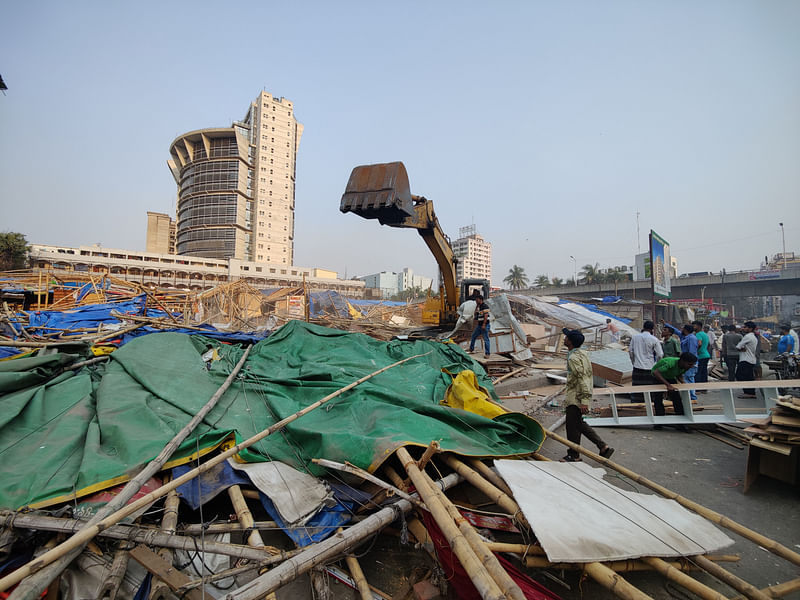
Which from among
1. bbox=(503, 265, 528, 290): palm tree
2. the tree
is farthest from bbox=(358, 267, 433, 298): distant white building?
the tree

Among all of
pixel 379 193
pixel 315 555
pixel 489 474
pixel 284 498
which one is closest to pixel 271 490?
pixel 284 498

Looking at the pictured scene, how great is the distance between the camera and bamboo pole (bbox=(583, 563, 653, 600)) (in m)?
1.64

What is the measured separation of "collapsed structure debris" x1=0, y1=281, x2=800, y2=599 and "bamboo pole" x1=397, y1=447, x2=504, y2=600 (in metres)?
0.01

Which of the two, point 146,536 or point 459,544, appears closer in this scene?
point 459,544

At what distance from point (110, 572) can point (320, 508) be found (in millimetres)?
1187

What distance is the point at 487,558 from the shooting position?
1.78 m

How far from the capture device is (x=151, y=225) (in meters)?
81.3

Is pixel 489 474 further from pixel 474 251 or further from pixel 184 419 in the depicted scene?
pixel 474 251

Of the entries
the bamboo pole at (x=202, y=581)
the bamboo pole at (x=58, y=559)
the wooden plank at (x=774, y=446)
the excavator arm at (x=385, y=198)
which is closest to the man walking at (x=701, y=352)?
the wooden plank at (x=774, y=446)

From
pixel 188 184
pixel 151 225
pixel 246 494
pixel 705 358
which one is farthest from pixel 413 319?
pixel 151 225

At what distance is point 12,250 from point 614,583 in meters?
44.9

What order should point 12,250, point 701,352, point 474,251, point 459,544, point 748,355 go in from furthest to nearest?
point 474,251, point 12,250, point 701,352, point 748,355, point 459,544

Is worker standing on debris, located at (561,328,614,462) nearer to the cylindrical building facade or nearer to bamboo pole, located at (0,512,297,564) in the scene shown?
bamboo pole, located at (0,512,297,564)

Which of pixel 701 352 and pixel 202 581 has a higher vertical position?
pixel 701 352
